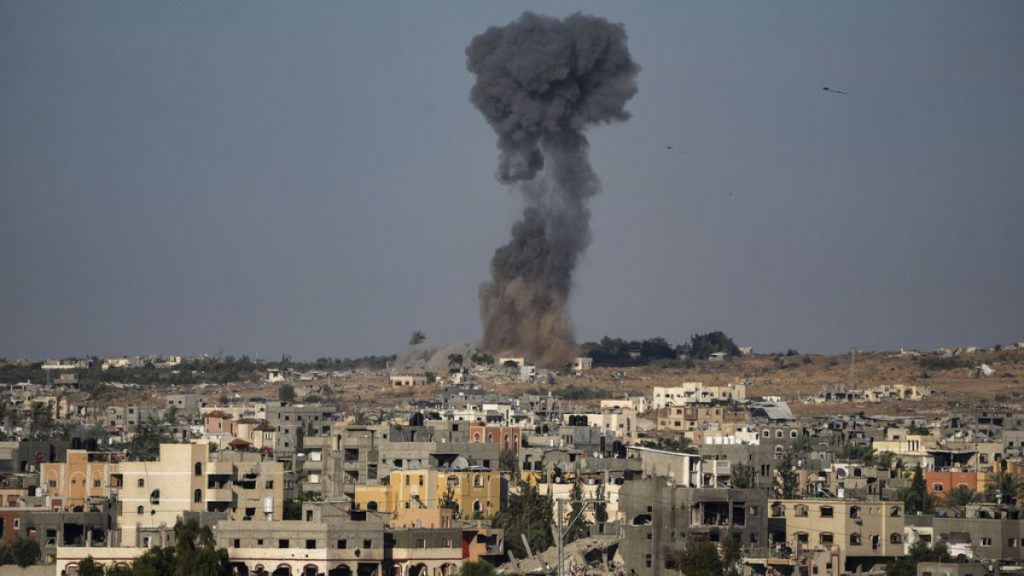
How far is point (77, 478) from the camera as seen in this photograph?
2489 inches

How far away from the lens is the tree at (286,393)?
133 m

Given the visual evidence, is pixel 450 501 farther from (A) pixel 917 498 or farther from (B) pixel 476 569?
(A) pixel 917 498

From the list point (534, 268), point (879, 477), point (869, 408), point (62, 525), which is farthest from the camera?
point (534, 268)

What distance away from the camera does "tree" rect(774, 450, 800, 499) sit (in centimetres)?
6116

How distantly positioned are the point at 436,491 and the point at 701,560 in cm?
1347

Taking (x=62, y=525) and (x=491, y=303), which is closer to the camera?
(x=62, y=525)

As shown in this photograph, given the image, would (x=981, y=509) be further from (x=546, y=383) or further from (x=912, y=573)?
(x=546, y=383)

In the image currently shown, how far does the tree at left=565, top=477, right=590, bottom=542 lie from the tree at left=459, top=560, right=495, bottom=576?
2.97 m

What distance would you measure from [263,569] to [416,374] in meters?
90.7

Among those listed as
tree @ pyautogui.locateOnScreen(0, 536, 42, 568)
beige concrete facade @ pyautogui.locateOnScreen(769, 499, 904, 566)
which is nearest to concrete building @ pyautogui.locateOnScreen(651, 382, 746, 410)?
beige concrete facade @ pyautogui.locateOnScreen(769, 499, 904, 566)

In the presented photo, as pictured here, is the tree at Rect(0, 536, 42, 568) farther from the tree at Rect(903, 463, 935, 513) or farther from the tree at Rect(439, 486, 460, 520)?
the tree at Rect(903, 463, 935, 513)

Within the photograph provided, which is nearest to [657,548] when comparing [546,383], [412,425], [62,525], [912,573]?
[912,573]

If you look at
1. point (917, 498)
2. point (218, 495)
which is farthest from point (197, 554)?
point (917, 498)

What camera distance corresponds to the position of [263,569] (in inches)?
1989
